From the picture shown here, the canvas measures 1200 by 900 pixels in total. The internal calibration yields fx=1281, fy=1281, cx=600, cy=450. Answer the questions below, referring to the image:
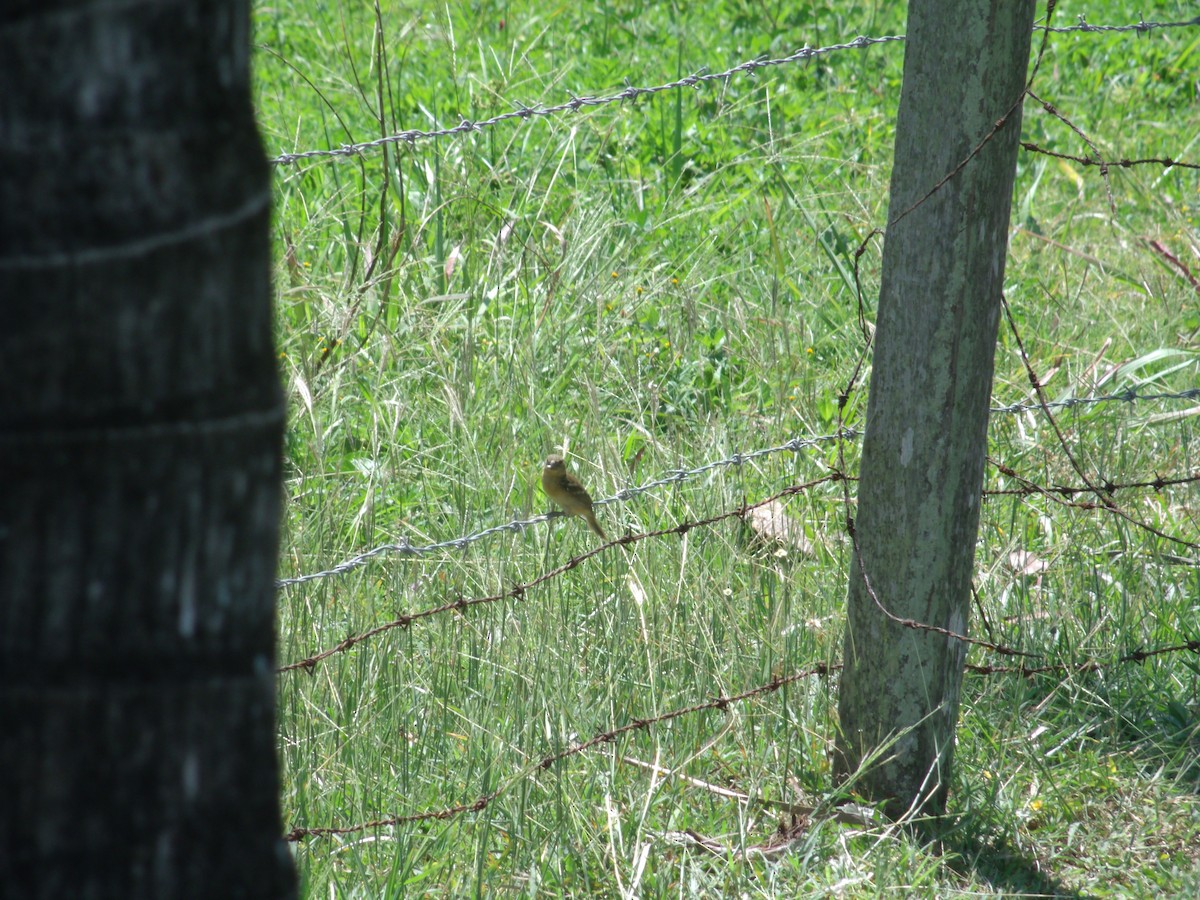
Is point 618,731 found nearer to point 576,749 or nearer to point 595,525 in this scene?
point 576,749

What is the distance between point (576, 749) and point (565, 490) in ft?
3.12

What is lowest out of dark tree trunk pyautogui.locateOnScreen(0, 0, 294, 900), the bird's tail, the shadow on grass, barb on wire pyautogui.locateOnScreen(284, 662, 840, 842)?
the shadow on grass

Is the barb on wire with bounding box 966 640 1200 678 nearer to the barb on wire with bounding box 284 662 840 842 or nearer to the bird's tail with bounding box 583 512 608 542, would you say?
the barb on wire with bounding box 284 662 840 842

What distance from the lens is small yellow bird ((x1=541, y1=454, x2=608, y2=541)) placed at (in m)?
3.44

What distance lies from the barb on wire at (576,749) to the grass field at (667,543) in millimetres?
28

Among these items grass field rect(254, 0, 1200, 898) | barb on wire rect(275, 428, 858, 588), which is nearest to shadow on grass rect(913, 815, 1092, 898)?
grass field rect(254, 0, 1200, 898)

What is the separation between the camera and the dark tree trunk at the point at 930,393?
2545 mm

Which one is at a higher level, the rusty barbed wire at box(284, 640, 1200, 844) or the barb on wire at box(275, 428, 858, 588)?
the barb on wire at box(275, 428, 858, 588)

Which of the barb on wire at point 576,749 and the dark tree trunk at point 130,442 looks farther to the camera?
Result: the barb on wire at point 576,749

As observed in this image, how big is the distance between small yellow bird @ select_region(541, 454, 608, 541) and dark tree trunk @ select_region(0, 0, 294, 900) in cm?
233

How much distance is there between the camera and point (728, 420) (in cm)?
451

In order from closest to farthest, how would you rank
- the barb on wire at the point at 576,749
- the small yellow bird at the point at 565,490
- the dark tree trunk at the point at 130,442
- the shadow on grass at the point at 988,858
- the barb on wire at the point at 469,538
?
1. the dark tree trunk at the point at 130,442
2. the barb on wire at the point at 576,749
3. the shadow on grass at the point at 988,858
4. the barb on wire at the point at 469,538
5. the small yellow bird at the point at 565,490

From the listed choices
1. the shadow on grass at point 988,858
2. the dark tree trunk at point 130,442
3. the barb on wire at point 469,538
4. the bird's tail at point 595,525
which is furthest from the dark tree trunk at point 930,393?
Answer: the dark tree trunk at point 130,442

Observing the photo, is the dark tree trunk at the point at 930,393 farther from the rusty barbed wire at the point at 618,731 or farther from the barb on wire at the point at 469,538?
the barb on wire at the point at 469,538
